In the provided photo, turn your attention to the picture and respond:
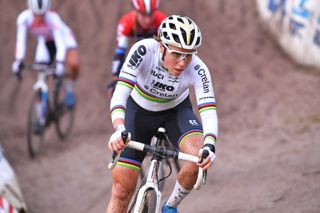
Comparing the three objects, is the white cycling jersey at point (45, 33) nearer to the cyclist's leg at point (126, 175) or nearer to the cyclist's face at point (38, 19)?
the cyclist's face at point (38, 19)

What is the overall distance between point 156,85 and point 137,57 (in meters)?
0.42

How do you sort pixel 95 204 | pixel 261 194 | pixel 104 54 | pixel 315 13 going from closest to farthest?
pixel 261 194 < pixel 95 204 < pixel 315 13 < pixel 104 54

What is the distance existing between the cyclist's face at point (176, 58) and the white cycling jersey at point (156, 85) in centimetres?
20

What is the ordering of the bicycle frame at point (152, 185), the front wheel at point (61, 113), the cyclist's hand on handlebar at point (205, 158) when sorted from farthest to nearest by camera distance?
1. the front wheel at point (61, 113)
2. the bicycle frame at point (152, 185)
3. the cyclist's hand on handlebar at point (205, 158)

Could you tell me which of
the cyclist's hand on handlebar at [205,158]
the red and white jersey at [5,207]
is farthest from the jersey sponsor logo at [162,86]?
the red and white jersey at [5,207]

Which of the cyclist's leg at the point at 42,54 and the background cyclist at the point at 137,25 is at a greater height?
the background cyclist at the point at 137,25

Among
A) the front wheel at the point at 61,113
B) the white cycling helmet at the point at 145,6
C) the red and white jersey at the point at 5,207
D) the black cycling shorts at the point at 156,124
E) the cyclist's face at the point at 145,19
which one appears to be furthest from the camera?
the front wheel at the point at 61,113

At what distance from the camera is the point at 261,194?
748 cm

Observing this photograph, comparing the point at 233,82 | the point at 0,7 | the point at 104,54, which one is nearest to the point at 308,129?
the point at 233,82

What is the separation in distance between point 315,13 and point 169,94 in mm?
7696

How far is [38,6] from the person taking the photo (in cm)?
984

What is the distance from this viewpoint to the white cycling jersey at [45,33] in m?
9.86

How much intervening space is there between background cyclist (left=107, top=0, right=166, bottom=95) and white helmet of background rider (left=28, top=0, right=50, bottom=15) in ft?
7.48

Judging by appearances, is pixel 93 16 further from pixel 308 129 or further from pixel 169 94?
pixel 169 94
